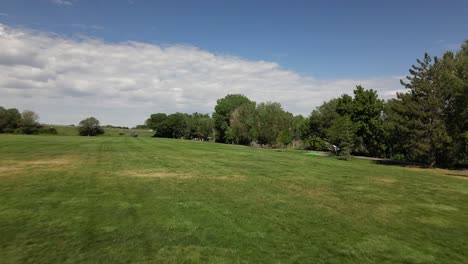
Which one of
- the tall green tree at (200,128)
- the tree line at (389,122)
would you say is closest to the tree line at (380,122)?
the tree line at (389,122)

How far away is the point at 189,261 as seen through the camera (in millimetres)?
6082

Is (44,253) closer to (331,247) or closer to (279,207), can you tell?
(331,247)

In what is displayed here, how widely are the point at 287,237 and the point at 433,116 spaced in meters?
31.2

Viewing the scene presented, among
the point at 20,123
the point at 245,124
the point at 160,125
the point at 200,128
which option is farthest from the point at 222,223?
the point at 160,125

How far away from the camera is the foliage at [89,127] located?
117 meters

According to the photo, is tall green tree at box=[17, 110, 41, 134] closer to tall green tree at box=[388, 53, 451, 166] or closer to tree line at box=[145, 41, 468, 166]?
tree line at box=[145, 41, 468, 166]

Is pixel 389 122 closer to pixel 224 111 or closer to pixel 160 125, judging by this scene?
pixel 224 111

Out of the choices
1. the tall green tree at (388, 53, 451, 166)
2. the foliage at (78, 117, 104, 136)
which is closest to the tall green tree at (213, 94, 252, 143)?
the foliage at (78, 117, 104, 136)

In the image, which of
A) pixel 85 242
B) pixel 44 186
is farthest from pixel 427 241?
pixel 44 186

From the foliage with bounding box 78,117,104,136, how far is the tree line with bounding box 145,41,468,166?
5403cm

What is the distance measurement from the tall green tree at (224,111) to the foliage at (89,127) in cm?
5453

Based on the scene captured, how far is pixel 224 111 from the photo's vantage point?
10094 cm

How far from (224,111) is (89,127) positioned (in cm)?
6058

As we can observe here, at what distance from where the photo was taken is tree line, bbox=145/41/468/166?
30.0 meters
